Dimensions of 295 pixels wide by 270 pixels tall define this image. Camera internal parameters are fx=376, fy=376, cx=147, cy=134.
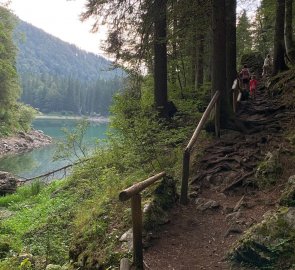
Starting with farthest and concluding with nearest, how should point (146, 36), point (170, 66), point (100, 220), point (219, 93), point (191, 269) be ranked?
point (170, 66) < point (146, 36) < point (219, 93) < point (100, 220) < point (191, 269)

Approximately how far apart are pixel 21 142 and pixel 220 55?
42373 millimetres

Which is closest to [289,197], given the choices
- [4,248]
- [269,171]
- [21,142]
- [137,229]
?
[269,171]

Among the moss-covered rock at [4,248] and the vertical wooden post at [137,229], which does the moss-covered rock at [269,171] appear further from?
the moss-covered rock at [4,248]

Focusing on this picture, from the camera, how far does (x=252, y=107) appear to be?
12234mm

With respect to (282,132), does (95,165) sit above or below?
below

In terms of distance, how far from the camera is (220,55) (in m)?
10.4

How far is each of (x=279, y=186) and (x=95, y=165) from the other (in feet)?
25.5

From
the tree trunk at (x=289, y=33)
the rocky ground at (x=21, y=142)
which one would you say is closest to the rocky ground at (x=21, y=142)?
the rocky ground at (x=21, y=142)

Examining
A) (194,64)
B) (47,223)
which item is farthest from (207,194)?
(194,64)

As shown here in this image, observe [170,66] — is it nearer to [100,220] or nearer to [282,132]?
[282,132]

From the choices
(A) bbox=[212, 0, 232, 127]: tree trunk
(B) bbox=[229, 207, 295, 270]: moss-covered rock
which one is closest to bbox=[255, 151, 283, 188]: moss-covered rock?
(B) bbox=[229, 207, 295, 270]: moss-covered rock

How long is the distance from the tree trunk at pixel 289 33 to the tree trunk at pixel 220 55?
428 centimetres

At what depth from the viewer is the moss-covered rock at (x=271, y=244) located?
4789mm

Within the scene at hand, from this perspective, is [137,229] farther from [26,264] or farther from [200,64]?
[200,64]
